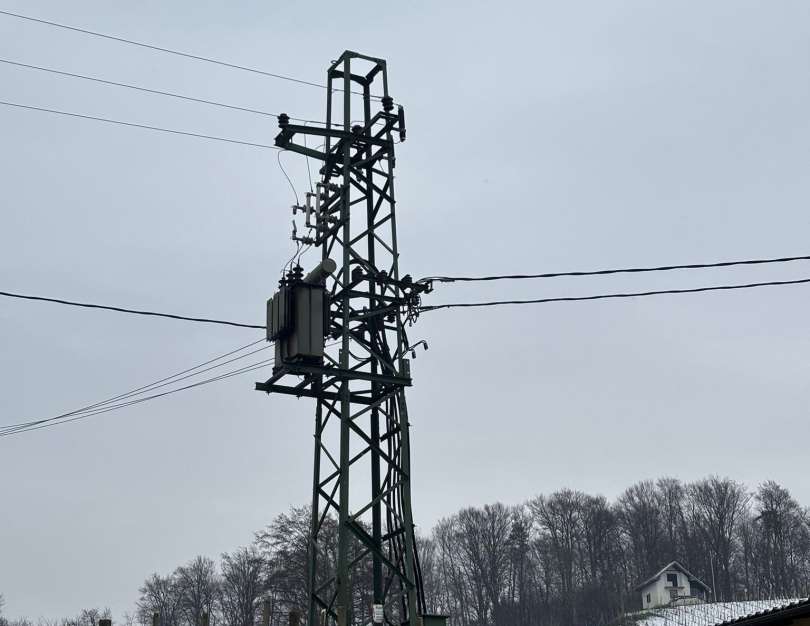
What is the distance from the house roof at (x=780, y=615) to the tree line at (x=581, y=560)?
2334 inches

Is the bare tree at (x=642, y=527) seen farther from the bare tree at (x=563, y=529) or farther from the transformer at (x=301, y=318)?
the transformer at (x=301, y=318)

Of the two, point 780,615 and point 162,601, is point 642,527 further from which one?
point 780,615

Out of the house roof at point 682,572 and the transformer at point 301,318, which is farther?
the house roof at point 682,572

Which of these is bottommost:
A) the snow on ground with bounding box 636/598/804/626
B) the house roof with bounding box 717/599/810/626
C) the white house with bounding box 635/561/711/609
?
the house roof with bounding box 717/599/810/626

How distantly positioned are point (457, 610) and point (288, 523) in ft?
98.6

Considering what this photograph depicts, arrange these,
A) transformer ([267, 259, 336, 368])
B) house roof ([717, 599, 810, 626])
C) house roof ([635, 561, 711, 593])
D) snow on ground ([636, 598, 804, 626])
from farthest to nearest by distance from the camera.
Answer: house roof ([635, 561, 711, 593]) → snow on ground ([636, 598, 804, 626]) → transformer ([267, 259, 336, 368]) → house roof ([717, 599, 810, 626])

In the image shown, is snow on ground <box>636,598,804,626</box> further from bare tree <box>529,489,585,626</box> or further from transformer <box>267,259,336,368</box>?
transformer <box>267,259,336,368</box>

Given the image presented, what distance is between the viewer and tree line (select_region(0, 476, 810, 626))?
77062mm

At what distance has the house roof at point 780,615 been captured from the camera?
14547 millimetres

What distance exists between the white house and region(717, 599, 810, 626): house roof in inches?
2425


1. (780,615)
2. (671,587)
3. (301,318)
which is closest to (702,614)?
(671,587)

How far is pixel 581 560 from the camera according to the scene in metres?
84.7

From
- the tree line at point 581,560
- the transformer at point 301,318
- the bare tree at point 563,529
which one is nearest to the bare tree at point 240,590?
the tree line at point 581,560

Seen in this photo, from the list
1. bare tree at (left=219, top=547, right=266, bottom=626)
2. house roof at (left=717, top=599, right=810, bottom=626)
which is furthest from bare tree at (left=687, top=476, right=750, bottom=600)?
house roof at (left=717, top=599, right=810, bottom=626)
